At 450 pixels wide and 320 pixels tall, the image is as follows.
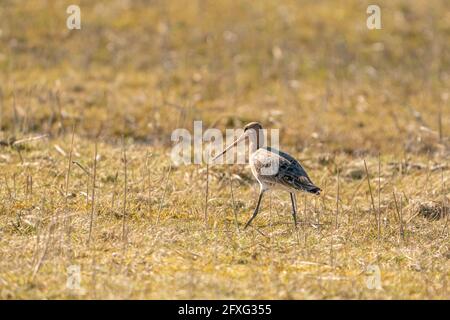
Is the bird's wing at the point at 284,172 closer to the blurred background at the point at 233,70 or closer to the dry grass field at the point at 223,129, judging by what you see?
the dry grass field at the point at 223,129

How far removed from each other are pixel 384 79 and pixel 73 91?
7016 mm

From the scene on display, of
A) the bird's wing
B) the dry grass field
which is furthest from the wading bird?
the dry grass field

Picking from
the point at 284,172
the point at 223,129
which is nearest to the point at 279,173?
the point at 284,172

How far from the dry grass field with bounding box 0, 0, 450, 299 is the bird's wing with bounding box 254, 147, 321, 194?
1.56 feet

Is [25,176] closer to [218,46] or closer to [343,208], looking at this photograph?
[343,208]

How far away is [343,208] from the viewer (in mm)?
10688

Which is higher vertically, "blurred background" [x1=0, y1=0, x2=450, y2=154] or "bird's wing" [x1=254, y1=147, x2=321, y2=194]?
"blurred background" [x1=0, y1=0, x2=450, y2=154]

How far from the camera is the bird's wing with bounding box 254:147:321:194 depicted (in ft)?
31.9

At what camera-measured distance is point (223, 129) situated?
15.4 metres

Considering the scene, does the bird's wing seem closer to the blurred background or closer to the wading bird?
the wading bird

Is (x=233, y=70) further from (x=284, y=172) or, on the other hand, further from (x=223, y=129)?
(x=284, y=172)

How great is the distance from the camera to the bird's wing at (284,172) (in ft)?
31.9
